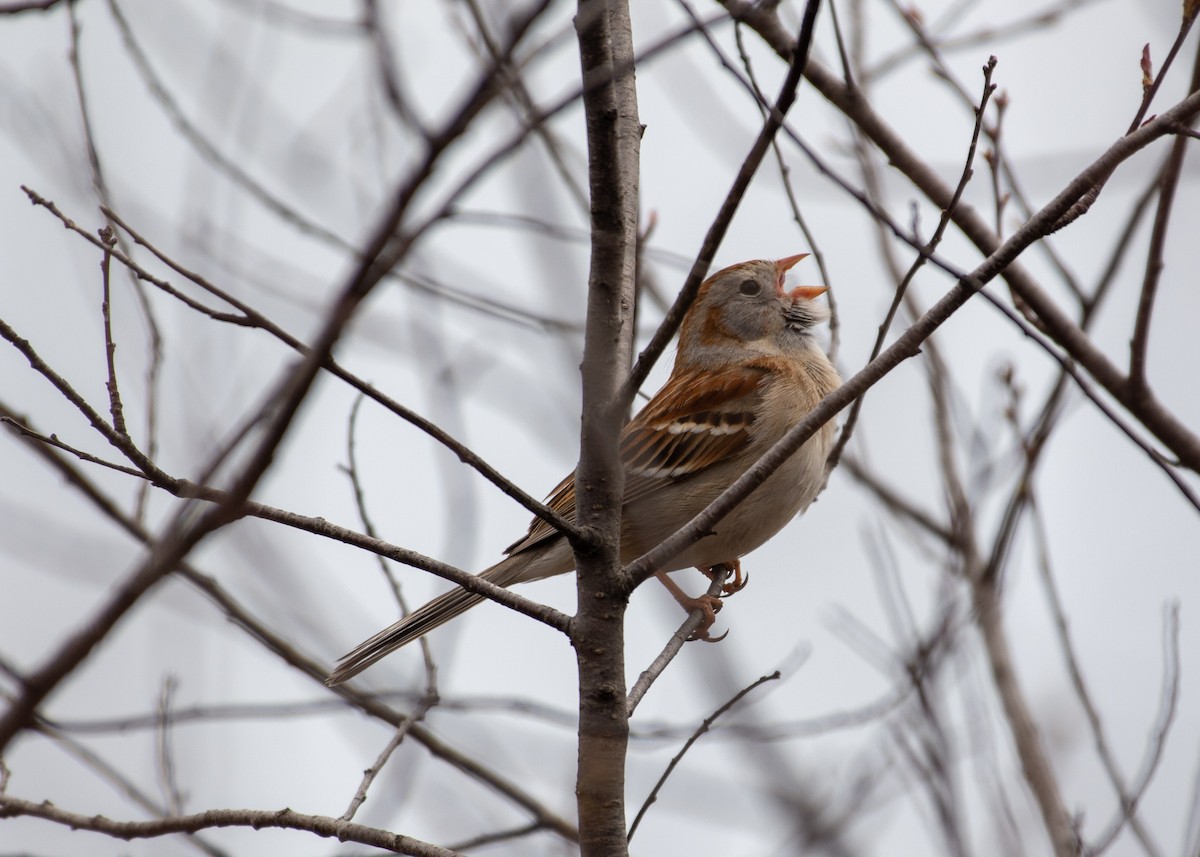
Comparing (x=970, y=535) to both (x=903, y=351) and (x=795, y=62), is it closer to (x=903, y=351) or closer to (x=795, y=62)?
(x=903, y=351)

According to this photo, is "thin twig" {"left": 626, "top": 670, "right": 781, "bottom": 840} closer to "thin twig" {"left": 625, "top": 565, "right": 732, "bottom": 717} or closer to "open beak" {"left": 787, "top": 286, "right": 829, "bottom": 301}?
"thin twig" {"left": 625, "top": 565, "right": 732, "bottom": 717}

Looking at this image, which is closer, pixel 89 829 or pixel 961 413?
pixel 89 829

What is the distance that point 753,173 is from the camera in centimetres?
262

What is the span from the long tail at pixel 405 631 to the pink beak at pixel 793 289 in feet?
9.05

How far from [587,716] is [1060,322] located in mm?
2757

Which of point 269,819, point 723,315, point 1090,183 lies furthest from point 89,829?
point 723,315

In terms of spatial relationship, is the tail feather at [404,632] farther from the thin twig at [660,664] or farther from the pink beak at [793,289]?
the pink beak at [793,289]

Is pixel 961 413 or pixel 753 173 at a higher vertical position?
pixel 961 413

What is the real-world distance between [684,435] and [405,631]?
5.85 feet

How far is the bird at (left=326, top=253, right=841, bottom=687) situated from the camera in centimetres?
516

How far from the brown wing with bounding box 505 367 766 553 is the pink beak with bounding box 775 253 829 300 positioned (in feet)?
2.31

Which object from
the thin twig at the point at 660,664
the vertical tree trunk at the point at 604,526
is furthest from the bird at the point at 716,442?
the vertical tree trunk at the point at 604,526

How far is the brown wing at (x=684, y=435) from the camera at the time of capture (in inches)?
226

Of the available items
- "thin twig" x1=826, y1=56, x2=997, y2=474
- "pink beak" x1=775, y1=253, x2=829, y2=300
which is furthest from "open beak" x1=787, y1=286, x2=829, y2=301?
"thin twig" x1=826, y1=56, x2=997, y2=474
